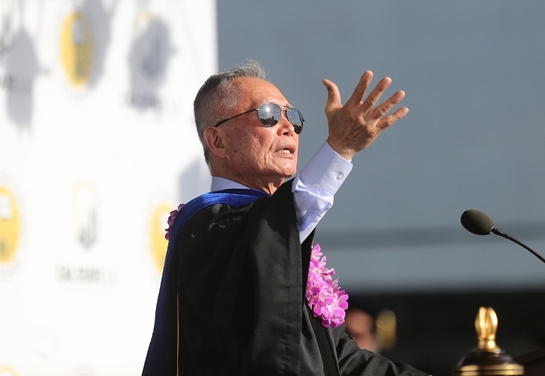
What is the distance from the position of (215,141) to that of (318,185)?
79cm

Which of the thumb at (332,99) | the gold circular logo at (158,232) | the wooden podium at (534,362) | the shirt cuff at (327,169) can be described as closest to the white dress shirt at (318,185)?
the shirt cuff at (327,169)

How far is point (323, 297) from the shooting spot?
144 inches

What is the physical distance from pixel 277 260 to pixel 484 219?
0.84 metres

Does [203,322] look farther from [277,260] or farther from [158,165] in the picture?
[158,165]

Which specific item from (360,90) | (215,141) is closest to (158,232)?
(215,141)

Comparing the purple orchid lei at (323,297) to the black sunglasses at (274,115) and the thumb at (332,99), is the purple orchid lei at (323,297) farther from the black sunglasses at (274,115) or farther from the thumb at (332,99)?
the thumb at (332,99)

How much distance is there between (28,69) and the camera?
4.51 meters

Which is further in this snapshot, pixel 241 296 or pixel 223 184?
pixel 223 184

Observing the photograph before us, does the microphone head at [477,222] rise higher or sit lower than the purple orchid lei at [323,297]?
higher

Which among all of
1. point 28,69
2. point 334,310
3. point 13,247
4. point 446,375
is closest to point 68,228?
point 13,247

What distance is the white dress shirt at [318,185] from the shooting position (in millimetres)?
3193

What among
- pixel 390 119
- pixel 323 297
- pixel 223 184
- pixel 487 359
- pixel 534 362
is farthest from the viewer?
pixel 223 184

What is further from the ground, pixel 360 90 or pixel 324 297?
pixel 360 90

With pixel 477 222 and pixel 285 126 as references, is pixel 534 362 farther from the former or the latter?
pixel 285 126
